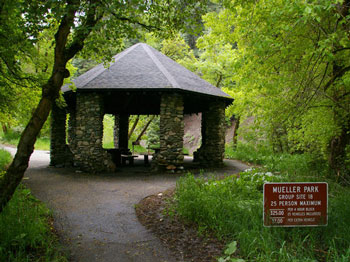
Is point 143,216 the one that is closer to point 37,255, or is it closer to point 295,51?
point 37,255

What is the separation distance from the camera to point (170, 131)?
9.99m

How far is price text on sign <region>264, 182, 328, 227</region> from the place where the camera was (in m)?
3.37

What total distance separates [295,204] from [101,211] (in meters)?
3.82

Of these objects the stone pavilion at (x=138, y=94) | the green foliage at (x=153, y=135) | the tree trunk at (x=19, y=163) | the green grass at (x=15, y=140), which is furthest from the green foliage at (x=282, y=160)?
the green grass at (x=15, y=140)

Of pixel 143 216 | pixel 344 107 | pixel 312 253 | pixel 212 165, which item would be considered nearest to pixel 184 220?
pixel 143 216

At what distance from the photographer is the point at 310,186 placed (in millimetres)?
3414

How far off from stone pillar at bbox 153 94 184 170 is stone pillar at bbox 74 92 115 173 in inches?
94.4

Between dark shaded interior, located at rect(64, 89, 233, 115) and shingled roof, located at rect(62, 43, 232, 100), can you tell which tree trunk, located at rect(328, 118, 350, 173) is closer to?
shingled roof, located at rect(62, 43, 232, 100)

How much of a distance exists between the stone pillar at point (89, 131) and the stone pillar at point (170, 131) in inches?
94.4

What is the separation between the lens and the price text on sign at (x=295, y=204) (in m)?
3.37

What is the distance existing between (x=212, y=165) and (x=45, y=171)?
7124 millimetres

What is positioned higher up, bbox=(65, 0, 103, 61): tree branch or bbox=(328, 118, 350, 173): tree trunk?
bbox=(65, 0, 103, 61): tree branch

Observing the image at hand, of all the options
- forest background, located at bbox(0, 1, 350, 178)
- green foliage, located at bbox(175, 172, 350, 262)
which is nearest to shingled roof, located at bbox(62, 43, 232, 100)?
forest background, located at bbox(0, 1, 350, 178)

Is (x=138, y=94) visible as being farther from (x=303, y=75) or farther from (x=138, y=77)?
(x=303, y=75)
